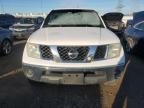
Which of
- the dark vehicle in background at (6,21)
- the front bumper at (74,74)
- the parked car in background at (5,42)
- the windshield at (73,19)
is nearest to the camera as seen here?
the front bumper at (74,74)

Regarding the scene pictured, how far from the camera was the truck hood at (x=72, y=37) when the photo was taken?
4.73 metres

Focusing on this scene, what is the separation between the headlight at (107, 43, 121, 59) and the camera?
484 cm

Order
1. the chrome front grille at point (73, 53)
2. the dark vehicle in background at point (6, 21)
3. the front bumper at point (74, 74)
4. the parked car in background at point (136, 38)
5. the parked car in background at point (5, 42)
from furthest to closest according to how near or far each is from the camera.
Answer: the dark vehicle in background at point (6, 21), the parked car in background at point (5, 42), the parked car in background at point (136, 38), the chrome front grille at point (73, 53), the front bumper at point (74, 74)

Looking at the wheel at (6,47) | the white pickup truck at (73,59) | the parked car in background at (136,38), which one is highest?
the white pickup truck at (73,59)

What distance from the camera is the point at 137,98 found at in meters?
4.90

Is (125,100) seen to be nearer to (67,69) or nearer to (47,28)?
(67,69)

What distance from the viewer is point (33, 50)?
194 inches

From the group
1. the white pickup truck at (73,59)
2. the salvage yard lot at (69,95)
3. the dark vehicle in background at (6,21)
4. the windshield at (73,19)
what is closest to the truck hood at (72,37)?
the white pickup truck at (73,59)

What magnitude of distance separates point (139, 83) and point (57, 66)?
7.37 feet

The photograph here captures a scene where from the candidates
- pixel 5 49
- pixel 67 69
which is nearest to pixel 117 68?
pixel 67 69

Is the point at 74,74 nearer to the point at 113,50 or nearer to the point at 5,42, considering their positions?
the point at 113,50

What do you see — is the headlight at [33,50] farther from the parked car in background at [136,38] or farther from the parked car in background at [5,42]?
the parked car in background at [5,42]

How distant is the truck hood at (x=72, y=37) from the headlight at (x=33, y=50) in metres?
0.08

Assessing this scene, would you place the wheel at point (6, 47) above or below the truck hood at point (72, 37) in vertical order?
below
